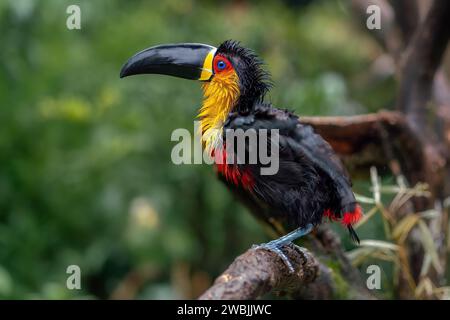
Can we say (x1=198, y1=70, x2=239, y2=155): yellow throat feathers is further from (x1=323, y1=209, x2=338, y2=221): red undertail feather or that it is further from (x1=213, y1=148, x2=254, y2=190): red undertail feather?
(x1=323, y1=209, x2=338, y2=221): red undertail feather

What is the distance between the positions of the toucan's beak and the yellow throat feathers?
5cm

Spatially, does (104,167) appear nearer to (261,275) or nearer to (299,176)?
(299,176)

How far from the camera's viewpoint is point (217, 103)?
2.10m

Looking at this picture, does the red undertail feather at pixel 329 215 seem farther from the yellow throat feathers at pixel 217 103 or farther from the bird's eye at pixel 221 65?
the bird's eye at pixel 221 65

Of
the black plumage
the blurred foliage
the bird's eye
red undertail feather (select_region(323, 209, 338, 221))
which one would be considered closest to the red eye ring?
the bird's eye

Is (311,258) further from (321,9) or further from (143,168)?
(321,9)

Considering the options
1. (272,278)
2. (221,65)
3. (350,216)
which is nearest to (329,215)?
(350,216)

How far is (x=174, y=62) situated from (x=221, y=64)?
0.14 metres

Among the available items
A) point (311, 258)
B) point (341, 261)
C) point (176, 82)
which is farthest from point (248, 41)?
point (311, 258)

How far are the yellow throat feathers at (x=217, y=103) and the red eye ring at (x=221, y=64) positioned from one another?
0.02 m

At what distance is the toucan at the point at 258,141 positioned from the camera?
1935 millimetres

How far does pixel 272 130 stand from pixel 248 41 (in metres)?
3.27

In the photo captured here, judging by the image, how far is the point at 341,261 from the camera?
2.53 meters

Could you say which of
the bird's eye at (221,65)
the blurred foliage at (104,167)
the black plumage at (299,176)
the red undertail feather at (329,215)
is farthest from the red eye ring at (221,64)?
the blurred foliage at (104,167)
